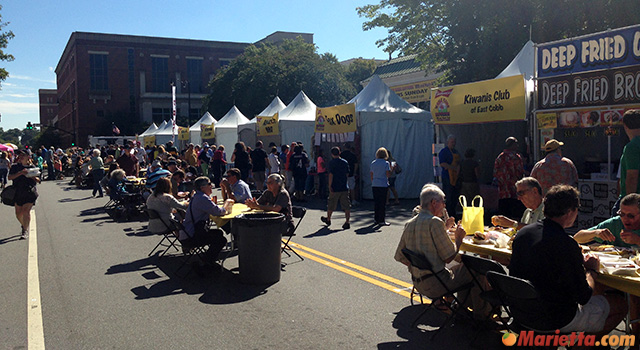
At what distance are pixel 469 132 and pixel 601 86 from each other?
16.0 ft

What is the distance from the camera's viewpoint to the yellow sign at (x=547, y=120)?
1054 cm

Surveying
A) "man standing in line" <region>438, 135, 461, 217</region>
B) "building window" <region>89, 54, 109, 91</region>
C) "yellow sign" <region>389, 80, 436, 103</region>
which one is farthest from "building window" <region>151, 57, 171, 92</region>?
"man standing in line" <region>438, 135, 461, 217</region>

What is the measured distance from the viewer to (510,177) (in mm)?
10773

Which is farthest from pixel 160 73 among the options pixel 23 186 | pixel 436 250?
pixel 436 250

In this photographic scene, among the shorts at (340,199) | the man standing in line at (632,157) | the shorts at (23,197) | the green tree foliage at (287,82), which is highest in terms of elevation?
the green tree foliage at (287,82)

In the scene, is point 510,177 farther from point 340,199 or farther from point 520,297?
point 520,297

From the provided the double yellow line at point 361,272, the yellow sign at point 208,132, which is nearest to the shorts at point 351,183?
the double yellow line at point 361,272

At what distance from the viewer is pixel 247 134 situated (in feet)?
89.4

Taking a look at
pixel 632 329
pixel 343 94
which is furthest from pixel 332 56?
pixel 632 329

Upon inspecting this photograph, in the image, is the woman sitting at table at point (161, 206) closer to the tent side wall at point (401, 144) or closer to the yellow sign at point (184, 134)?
the tent side wall at point (401, 144)

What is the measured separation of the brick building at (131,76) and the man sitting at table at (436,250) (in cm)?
7031

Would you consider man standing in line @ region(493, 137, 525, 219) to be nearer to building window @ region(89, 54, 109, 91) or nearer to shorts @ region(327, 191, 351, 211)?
shorts @ region(327, 191, 351, 211)

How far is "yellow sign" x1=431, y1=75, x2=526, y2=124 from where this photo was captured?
11.2 m

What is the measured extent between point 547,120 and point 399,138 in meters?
6.16
